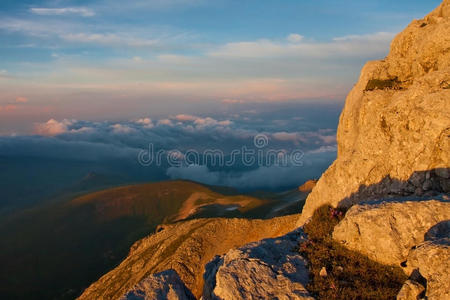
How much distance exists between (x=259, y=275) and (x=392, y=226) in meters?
8.27

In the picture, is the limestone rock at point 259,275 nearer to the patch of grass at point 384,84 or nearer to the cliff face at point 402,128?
the cliff face at point 402,128

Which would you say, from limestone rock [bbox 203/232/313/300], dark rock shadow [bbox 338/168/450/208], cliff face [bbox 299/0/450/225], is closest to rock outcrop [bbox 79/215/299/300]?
cliff face [bbox 299/0/450/225]

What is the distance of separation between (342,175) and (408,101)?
9.37m

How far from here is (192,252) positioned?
58.0 m

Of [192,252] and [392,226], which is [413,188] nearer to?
[392,226]

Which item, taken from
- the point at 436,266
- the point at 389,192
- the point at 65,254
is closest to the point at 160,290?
the point at 436,266

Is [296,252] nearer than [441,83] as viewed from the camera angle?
Yes

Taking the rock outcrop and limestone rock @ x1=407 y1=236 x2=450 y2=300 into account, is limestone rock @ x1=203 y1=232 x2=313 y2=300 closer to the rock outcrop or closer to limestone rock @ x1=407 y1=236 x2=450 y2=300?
limestone rock @ x1=407 y1=236 x2=450 y2=300

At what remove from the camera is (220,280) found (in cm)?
1628

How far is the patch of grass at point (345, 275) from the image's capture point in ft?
47.9

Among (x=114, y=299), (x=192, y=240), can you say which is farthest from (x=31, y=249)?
(x=192, y=240)

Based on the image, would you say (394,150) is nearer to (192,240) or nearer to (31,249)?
(192,240)

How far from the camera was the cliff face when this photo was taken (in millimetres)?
22828

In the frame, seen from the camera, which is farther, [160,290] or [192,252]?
[192,252]
